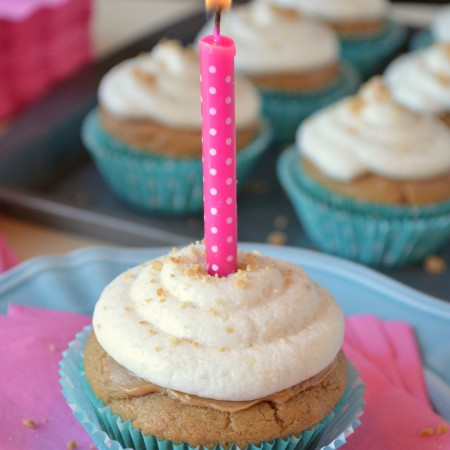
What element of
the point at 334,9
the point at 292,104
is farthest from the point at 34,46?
the point at 334,9

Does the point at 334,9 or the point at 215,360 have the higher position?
the point at 215,360

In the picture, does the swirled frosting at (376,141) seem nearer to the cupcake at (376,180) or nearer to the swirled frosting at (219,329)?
the cupcake at (376,180)

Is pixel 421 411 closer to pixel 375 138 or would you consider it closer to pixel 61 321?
pixel 61 321

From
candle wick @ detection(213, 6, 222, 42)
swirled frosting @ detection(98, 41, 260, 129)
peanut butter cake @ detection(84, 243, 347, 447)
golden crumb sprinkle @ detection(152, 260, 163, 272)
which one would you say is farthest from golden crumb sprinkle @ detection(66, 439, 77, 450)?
swirled frosting @ detection(98, 41, 260, 129)

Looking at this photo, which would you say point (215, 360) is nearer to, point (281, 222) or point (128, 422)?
point (128, 422)

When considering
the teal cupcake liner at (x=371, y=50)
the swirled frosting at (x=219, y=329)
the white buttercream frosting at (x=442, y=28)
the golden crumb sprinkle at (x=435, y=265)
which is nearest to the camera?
the swirled frosting at (x=219, y=329)

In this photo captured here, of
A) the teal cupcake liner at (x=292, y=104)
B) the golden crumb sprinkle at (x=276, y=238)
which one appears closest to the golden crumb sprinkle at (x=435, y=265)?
the golden crumb sprinkle at (x=276, y=238)

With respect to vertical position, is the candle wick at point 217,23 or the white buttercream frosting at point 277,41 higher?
the candle wick at point 217,23

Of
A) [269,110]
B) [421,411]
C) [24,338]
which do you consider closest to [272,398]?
[421,411]
